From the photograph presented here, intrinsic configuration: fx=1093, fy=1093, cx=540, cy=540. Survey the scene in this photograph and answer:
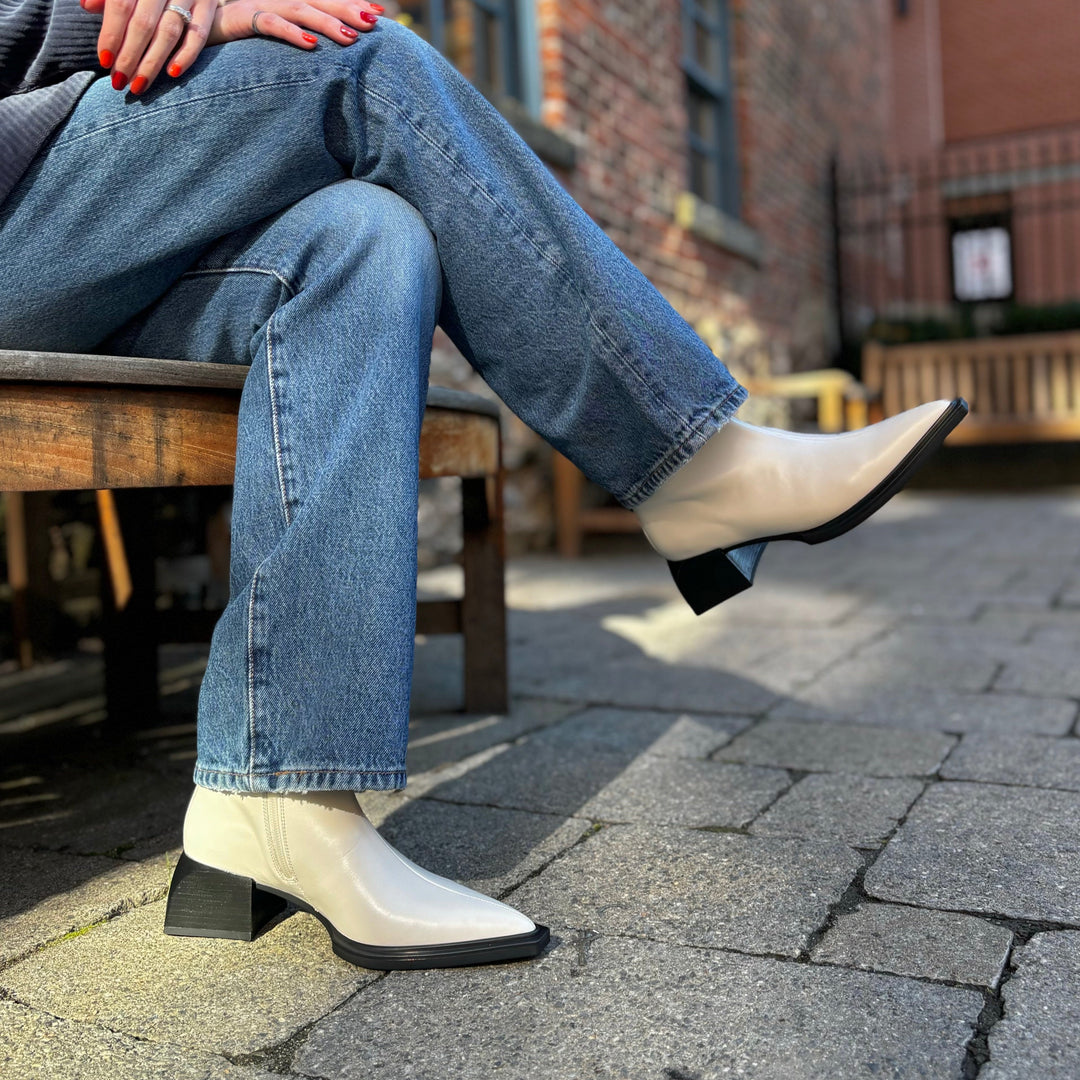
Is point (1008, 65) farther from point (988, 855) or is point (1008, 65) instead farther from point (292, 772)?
point (292, 772)

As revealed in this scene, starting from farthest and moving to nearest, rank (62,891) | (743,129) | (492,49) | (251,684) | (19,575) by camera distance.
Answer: (743,129), (492,49), (19,575), (62,891), (251,684)

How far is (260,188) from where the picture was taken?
105 centimetres

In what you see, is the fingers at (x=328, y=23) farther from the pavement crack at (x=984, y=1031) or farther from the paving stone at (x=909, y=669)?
the paving stone at (x=909, y=669)

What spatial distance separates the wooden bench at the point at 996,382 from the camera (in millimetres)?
6059

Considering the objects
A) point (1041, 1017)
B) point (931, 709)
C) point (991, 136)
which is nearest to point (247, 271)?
point (1041, 1017)

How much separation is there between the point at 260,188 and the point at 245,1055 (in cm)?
76

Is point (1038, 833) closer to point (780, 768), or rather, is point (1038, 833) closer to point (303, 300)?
point (780, 768)

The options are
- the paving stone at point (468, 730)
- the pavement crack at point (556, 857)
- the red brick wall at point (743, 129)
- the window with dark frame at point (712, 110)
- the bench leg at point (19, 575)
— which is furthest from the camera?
the window with dark frame at point (712, 110)

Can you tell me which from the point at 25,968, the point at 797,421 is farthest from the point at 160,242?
the point at 797,421

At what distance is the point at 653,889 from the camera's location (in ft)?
3.59

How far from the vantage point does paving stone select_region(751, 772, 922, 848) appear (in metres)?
1.24

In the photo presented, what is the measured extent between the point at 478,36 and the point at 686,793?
369 centimetres

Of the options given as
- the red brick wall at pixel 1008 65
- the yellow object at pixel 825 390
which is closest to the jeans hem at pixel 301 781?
the yellow object at pixel 825 390

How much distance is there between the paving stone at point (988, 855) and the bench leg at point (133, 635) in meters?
1.23
